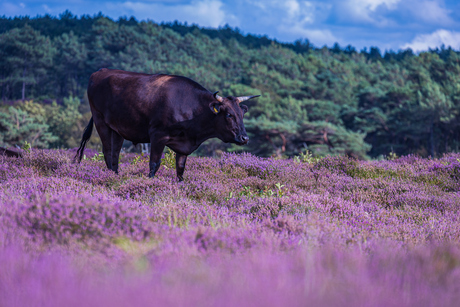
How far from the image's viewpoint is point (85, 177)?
7.07 meters

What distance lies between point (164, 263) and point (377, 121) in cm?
5306

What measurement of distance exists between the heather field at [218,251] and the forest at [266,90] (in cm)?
1277

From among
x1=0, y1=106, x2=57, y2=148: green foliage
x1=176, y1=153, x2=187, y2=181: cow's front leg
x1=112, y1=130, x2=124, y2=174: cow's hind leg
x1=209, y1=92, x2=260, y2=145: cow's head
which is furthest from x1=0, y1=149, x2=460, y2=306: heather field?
x1=0, y1=106, x2=57, y2=148: green foliage

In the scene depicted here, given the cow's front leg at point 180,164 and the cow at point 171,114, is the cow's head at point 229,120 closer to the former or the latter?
the cow at point 171,114

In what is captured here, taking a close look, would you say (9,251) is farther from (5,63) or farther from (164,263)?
(5,63)

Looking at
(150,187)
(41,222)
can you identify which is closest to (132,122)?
(150,187)

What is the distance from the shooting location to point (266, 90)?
63.2 m

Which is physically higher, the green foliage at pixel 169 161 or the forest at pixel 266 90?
the forest at pixel 266 90

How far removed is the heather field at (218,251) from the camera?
2266 mm

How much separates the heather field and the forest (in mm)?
12767

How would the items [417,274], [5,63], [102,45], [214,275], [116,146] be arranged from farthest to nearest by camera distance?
1. [102,45]
2. [5,63]
3. [116,146]
4. [417,274]
5. [214,275]

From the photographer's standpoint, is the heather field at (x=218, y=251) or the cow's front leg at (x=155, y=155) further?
the cow's front leg at (x=155, y=155)

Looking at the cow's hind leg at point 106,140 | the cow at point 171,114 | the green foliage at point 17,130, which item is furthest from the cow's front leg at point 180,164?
the green foliage at point 17,130

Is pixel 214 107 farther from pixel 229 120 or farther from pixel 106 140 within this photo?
pixel 106 140
